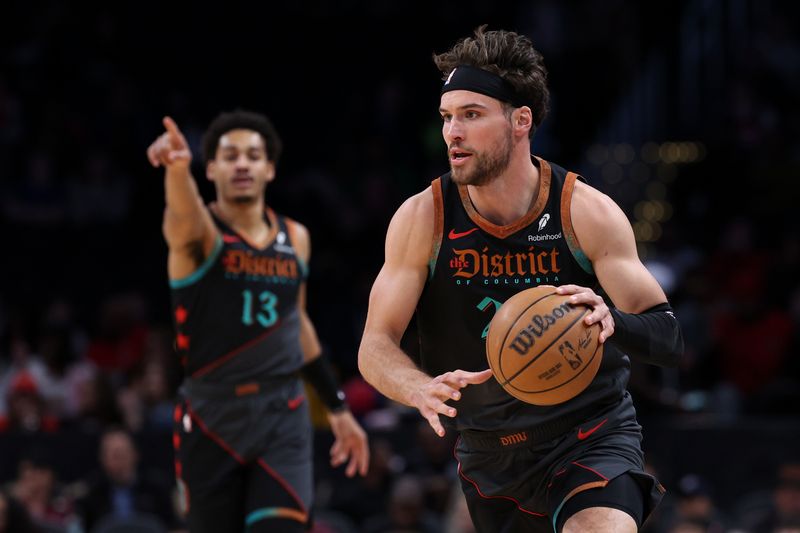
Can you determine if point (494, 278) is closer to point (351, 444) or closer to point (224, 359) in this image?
point (224, 359)

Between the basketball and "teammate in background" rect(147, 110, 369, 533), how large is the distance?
2.51 m

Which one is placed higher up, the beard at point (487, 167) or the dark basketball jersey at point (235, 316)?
the beard at point (487, 167)

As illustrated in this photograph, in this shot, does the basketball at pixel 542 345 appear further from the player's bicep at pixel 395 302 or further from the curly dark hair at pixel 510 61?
the curly dark hair at pixel 510 61

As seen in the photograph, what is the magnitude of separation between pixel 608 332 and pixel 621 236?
2.17 feet

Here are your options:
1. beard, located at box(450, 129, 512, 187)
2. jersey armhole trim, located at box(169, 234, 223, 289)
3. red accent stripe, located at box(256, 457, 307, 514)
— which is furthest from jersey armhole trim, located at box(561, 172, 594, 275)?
jersey armhole trim, located at box(169, 234, 223, 289)

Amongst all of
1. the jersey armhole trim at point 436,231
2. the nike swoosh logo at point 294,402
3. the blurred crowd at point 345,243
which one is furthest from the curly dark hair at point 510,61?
the blurred crowd at point 345,243

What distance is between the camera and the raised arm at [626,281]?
509cm

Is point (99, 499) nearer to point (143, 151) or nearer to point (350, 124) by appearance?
point (143, 151)

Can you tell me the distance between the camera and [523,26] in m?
17.6

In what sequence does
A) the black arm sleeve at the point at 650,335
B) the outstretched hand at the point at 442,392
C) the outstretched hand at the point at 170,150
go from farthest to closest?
the outstretched hand at the point at 170,150 → the black arm sleeve at the point at 650,335 → the outstretched hand at the point at 442,392

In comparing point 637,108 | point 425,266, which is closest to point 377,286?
point 425,266

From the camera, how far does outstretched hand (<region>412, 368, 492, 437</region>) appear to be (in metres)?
4.59

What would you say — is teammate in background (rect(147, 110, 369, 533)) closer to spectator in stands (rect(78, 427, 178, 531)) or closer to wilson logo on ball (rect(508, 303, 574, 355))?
wilson logo on ball (rect(508, 303, 574, 355))

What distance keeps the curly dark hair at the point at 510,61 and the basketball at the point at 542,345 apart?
3.35 feet
